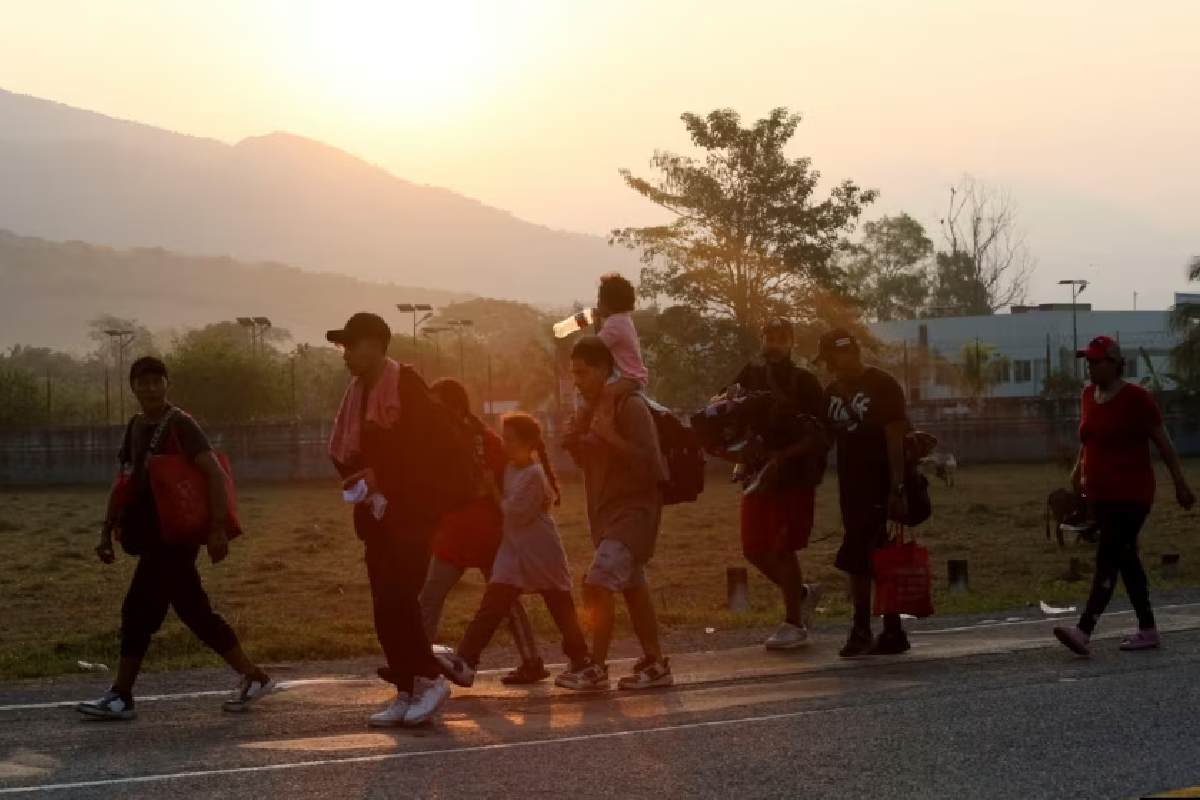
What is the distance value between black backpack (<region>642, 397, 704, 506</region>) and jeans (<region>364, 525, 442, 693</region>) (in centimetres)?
174

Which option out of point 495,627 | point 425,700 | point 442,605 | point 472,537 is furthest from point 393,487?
point 442,605

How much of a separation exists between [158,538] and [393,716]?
5.83ft

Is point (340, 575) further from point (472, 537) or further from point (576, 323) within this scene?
point (472, 537)

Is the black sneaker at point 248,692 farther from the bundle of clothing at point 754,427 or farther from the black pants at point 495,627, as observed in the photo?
the bundle of clothing at point 754,427

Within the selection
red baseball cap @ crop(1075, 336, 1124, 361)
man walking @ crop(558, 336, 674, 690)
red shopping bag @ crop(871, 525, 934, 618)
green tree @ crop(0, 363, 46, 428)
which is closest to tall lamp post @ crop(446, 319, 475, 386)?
green tree @ crop(0, 363, 46, 428)

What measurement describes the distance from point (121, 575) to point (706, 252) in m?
43.7

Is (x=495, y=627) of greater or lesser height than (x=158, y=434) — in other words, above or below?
below

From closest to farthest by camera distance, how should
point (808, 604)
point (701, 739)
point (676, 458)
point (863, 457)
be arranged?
point (701, 739)
point (676, 458)
point (863, 457)
point (808, 604)

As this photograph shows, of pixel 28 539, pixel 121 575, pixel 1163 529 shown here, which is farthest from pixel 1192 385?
pixel 121 575

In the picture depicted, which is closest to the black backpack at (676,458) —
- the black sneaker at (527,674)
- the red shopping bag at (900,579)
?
the black sneaker at (527,674)

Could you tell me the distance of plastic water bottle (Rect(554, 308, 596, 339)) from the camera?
38.7 feet

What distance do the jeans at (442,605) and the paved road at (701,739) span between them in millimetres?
307

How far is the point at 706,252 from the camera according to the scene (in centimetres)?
6481

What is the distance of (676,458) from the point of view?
1040 cm
